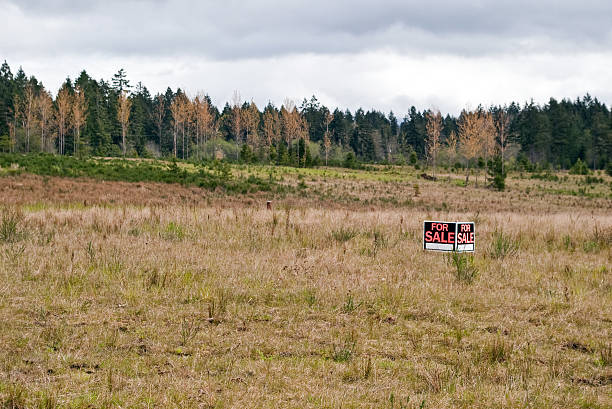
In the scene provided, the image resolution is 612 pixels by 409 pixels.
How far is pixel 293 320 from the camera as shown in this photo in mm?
6461

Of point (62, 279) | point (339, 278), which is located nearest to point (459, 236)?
point (339, 278)

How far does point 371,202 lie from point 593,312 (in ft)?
82.3

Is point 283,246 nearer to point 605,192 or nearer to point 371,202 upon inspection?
point 371,202

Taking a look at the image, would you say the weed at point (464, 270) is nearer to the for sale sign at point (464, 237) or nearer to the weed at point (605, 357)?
the for sale sign at point (464, 237)

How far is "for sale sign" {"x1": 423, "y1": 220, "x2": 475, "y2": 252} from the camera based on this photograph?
10.2 meters

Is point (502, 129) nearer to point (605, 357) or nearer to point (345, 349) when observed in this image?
point (605, 357)

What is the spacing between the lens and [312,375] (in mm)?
4805

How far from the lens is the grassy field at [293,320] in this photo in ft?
14.5

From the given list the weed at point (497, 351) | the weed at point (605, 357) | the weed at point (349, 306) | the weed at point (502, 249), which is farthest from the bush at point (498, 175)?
the weed at point (497, 351)

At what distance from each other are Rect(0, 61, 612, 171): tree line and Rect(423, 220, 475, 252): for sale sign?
51.7 metres

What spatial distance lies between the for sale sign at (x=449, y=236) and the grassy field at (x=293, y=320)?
1.20 feet

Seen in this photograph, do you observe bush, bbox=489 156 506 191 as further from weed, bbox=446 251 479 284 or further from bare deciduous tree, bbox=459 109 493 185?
weed, bbox=446 251 479 284

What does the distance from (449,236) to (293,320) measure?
4946mm

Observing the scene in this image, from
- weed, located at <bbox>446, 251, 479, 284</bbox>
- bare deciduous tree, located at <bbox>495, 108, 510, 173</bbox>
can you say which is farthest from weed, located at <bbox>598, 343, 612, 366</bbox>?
bare deciduous tree, located at <bbox>495, 108, 510, 173</bbox>
